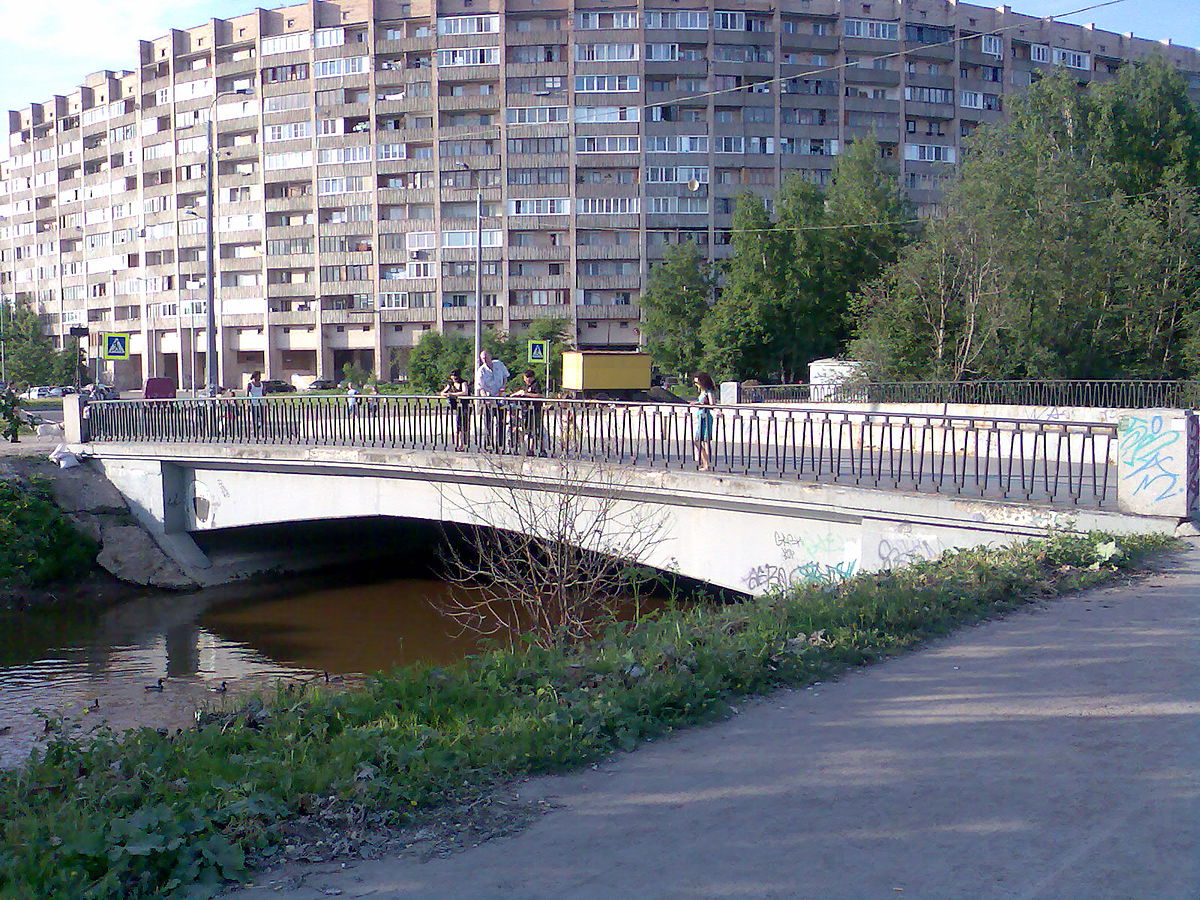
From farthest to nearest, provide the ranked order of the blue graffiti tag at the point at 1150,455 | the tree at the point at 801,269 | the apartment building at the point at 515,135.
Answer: the apartment building at the point at 515,135 → the tree at the point at 801,269 → the blue graffiti tag at the point at 1150,455

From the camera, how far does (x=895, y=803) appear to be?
4.47 meters

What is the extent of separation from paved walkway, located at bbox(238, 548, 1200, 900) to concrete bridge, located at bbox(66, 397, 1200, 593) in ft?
16.1

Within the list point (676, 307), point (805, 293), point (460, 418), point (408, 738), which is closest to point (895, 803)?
point (408, 738)

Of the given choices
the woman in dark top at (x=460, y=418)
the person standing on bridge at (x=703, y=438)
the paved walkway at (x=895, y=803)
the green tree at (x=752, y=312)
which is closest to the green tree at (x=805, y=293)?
the green tree at (x=752, y=312)

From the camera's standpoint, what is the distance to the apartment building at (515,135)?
71.1 meters

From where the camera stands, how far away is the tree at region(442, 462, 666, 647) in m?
10.6

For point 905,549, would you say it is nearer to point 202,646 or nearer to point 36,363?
point 202,646

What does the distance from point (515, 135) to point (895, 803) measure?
70.7 metres

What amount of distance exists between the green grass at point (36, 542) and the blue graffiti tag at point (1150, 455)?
1931 centimetres

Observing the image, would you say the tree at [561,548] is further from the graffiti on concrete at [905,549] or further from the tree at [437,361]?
the tree at [437,361]

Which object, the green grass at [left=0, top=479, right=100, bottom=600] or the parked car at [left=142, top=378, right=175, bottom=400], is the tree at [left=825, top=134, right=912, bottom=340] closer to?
the parked car at [left=142, top=378, right=175, bottom=400]

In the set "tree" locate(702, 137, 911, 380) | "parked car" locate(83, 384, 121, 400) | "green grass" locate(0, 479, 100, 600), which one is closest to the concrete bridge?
"green grass" locate(0, 479, 100, 600)

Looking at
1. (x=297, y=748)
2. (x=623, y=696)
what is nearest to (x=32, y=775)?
(x=297, y=748)

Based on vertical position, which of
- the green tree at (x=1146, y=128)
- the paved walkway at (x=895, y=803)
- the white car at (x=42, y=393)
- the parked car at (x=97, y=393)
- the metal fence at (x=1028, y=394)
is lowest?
the white car at (x=42, y=393)
